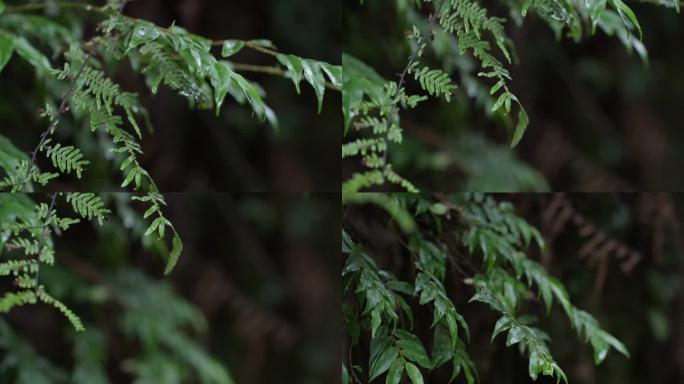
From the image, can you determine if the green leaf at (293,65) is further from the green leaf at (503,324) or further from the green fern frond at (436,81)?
the green leaf at (503,324)

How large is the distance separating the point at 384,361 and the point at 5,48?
53cm

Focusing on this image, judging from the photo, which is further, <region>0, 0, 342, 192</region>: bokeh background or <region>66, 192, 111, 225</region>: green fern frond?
<region>0, 0, 342, 192</region>: bokeh background

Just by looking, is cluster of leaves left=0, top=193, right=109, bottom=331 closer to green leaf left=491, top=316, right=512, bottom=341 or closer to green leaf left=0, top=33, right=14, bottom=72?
green leaf left=0, top=33, right=14, bottom=72

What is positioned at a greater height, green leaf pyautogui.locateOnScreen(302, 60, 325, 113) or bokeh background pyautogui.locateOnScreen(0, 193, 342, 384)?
green leaf pyautogui.locateOnScreen(302, 60, 325, 113)

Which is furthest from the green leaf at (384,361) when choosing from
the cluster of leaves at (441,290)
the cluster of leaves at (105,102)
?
the cluster of leaves at (105,102)

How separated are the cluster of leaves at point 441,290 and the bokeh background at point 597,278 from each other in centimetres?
2

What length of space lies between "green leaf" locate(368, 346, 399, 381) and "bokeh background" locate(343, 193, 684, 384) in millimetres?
101

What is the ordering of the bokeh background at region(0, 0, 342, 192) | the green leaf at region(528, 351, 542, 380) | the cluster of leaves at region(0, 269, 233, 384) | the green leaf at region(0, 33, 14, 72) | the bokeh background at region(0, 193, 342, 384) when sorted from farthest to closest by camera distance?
the bokeh background at region(0, 0, 342, 192)
the bokeh background at region(0, 193, 342, 384)
the cluster of leaves at region(0, 269, 233, 384)
the green leaf at region(0, 33, 14, 72)
the green leaf at region(528, 351, 542, 380)

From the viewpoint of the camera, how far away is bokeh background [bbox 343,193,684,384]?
3.14ft

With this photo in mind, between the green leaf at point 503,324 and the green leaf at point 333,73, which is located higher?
the green leaf at point 333,73

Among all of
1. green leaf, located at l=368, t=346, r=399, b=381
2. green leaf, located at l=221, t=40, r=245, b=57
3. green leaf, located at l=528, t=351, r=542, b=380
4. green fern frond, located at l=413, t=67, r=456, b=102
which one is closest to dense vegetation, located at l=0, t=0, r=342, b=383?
green leaf, located at l=221, t=40, r=245, b=57

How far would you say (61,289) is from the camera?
57.3 inches

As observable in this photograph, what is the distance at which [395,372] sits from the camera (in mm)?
746

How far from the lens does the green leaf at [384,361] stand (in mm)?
754
